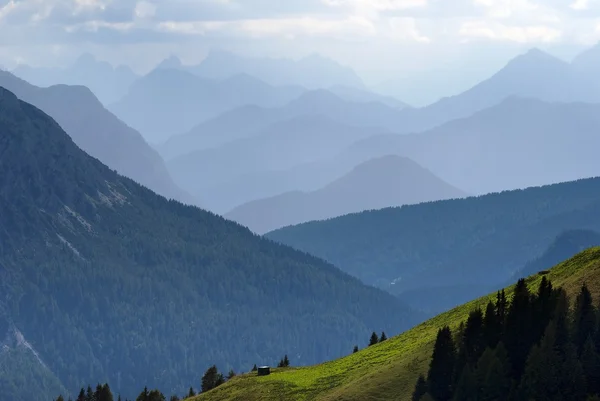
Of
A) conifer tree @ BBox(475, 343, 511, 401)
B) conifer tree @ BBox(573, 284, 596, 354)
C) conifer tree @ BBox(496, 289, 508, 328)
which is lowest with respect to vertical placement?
conifer tree @ BBox(475, 343, 511, 401)

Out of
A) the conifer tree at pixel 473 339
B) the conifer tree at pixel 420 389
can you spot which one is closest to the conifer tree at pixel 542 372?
the conifer tree at pixel 473 339

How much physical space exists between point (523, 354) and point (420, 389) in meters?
10.7

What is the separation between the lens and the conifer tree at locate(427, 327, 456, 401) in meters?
105

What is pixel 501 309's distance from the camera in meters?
106

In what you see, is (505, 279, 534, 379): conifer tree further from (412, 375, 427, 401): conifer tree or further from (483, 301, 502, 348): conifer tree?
(412, 375, 427, 401): conifer tree

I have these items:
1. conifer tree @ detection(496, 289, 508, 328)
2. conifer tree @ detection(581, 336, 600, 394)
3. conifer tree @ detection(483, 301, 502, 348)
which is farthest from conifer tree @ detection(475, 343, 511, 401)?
conifer tree @ detection(581, 336, 600, 394)

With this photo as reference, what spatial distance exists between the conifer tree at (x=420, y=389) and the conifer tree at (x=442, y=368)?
1.55 feet

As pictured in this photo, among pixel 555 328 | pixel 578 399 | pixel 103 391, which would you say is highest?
pixel 103 391

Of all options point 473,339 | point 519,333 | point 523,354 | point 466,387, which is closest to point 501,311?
point 473,339

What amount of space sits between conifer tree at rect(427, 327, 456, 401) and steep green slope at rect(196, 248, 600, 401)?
421 cm

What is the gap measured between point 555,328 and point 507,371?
484 centimetres

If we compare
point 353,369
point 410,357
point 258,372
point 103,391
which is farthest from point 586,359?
point 103,391

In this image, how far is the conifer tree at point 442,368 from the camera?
346 ft

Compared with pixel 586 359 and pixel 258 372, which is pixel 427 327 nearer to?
pixel 258 372
